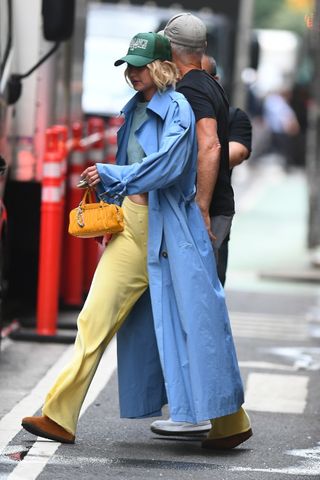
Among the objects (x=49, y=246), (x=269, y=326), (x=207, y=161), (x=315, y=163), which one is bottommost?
(x=269, y=326)

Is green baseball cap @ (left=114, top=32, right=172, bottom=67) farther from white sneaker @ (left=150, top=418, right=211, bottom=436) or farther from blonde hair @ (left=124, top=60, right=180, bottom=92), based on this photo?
white sneaker @ (left=150, top=418, right=211, bottom=436)

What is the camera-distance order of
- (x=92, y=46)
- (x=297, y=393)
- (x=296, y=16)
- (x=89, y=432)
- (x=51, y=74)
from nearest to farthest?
1. (x=89, y=432)
2. (x=297, y=393)
3. (x=51, y=74)
4. (x=92, y=46)
5. (x=296, y=16)

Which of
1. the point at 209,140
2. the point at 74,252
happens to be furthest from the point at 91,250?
the point at 209,140

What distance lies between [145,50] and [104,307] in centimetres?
118

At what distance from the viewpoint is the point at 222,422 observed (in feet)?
23.9

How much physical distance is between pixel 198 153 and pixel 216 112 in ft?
0.85

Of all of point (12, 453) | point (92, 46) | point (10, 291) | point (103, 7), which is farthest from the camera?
point (103, 7)

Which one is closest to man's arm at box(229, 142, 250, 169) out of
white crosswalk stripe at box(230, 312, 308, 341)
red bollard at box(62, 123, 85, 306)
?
white crosswalk stripe at box(230, 312, 308, 341)

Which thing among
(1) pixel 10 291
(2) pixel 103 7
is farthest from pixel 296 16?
(1) pixel 10 291

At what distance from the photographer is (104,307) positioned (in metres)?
7.10

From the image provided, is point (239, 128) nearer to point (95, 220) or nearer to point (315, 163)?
point (95, 220)

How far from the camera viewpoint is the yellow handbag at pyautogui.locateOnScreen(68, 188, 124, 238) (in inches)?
276

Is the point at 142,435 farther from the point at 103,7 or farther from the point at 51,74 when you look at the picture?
the point at 103,7

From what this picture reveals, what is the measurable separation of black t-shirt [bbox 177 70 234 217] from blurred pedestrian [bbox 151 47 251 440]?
3 centimetres
